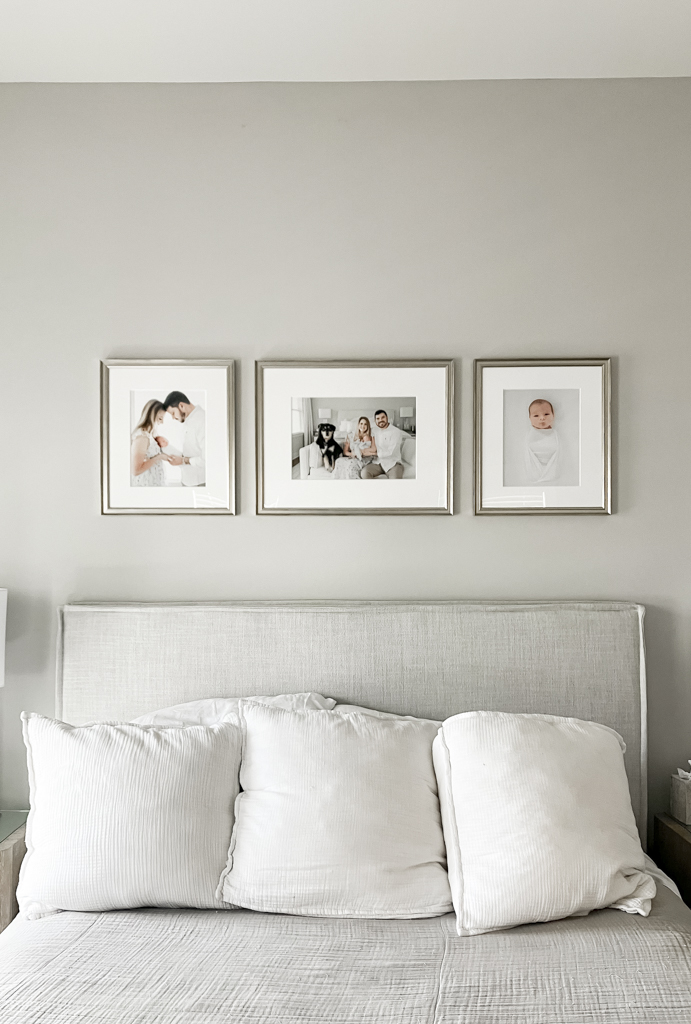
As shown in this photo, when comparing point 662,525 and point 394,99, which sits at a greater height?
point 394,99

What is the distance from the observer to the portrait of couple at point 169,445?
92.7 inches

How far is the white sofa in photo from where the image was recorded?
92.0 inches

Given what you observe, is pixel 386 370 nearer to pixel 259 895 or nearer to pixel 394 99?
pixel 394 99

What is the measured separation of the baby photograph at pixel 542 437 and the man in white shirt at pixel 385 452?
328 millimetres

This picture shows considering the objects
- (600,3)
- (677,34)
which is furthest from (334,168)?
(677,34)

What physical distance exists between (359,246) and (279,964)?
192 cm

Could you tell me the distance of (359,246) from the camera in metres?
2.35

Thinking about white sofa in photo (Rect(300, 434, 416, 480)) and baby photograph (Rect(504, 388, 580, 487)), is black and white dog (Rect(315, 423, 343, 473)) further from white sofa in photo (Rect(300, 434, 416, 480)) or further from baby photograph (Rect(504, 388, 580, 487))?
baby photograph (Rect(504, 388, 580, 487))

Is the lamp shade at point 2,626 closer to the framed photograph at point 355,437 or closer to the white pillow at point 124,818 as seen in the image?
the white pillow at point 124,818

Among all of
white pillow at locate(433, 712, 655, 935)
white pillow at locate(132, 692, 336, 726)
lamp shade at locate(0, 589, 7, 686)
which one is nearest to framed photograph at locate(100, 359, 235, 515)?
lamp shade at locate(0, 589, 7, 686)

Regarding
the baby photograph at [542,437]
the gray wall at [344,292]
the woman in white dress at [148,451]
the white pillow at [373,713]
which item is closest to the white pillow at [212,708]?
the white pillow at [373,713]

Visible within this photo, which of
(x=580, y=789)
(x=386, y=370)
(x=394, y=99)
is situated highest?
(x=394, y=99)

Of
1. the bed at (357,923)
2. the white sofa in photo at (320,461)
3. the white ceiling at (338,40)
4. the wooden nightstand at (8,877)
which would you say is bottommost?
the wooden nightstand at (8,877)

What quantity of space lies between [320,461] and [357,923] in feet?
4.12
